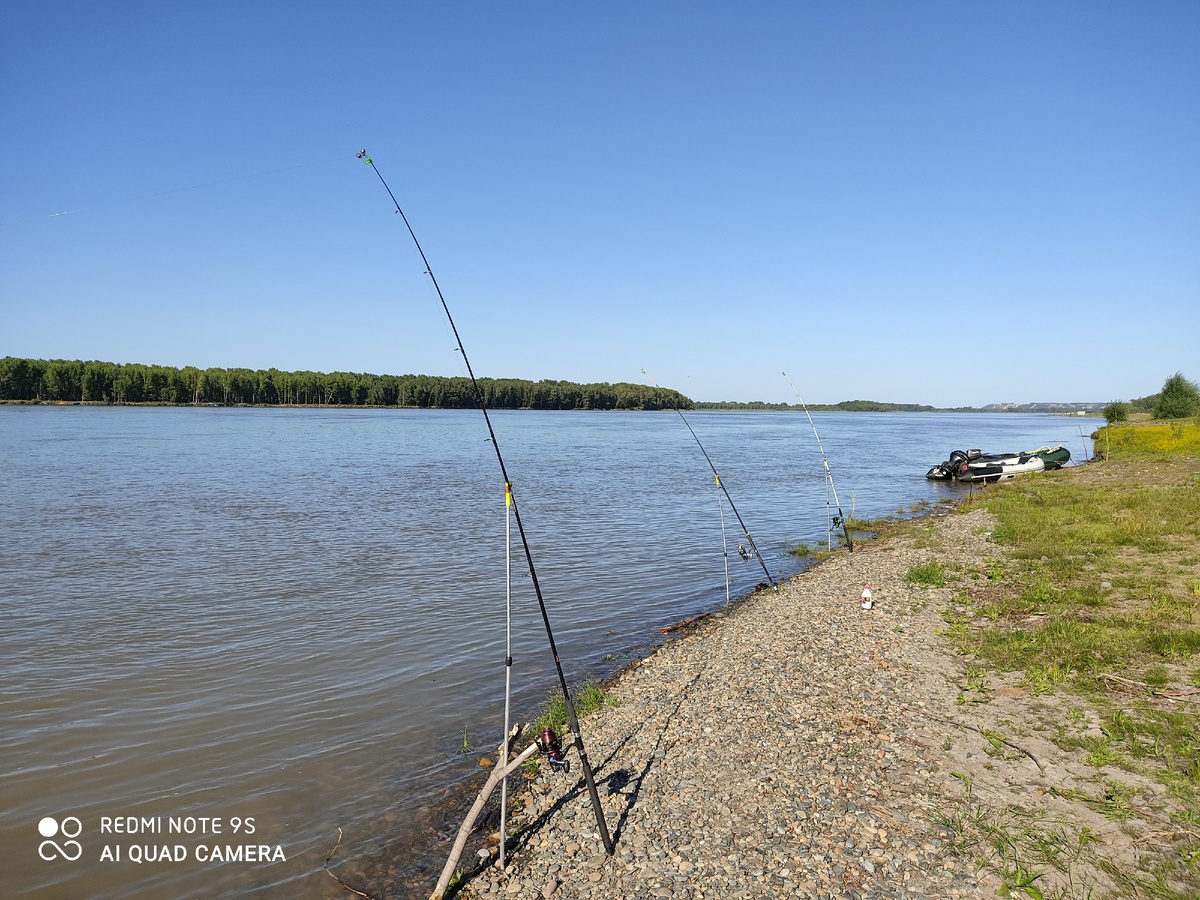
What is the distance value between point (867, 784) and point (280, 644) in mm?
10706

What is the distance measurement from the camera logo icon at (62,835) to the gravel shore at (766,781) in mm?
4491

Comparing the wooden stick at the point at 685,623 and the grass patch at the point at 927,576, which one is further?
the grass patch at the point at 927,576

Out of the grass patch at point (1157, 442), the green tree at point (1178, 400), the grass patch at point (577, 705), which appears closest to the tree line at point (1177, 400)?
the green tree at point (1178, 400)

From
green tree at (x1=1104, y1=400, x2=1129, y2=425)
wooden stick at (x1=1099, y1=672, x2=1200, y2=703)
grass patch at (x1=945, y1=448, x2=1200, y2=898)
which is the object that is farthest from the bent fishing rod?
green tree at (x1=1104, y1=400, x2=1129, y2=425)

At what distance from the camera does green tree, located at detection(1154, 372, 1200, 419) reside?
2260 inches

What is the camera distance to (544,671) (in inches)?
476

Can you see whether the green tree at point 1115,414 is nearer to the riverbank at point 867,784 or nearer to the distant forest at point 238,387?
the distant forest at point 238,387

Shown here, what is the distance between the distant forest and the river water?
Result: 230ft

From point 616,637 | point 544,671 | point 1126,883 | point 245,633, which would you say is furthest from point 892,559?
point 245,633

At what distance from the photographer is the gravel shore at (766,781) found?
19.0 ft

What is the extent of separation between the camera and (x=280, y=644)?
13008 millimetres

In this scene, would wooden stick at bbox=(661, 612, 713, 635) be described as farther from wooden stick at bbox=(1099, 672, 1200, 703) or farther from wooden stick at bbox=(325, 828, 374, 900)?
wooden stick at bbox=(325, 828, 374, 900)

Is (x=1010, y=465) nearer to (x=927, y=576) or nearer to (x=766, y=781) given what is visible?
(x=927, y=576)

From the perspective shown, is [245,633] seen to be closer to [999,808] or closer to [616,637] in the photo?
[616,637]
